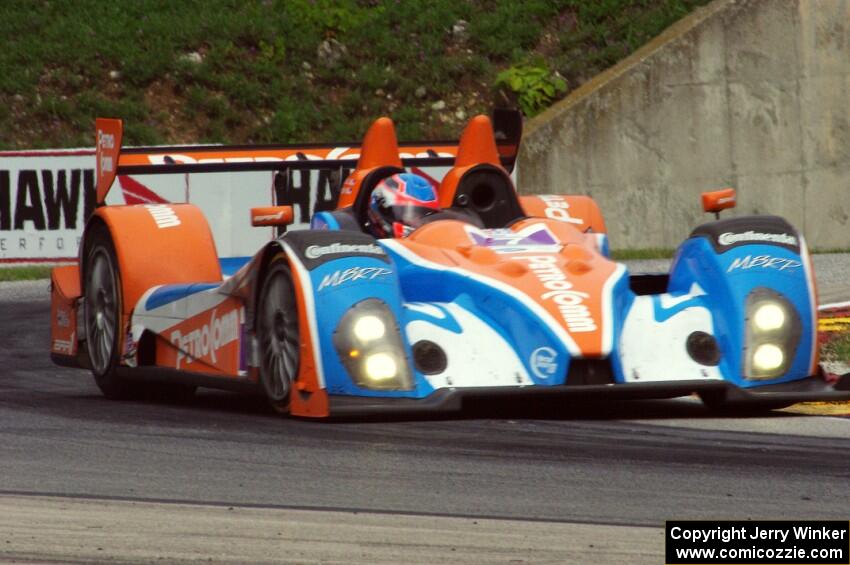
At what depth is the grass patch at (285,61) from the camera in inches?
880

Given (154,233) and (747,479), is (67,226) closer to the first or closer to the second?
(154,233)

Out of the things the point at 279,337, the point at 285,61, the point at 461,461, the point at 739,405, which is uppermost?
the point at 285,61

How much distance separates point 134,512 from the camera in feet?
19.3

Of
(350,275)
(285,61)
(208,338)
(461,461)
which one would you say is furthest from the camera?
(285,61)

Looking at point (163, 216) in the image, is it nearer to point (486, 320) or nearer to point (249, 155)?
point (249, 155)

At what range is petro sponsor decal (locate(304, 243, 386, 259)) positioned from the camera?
817 cm

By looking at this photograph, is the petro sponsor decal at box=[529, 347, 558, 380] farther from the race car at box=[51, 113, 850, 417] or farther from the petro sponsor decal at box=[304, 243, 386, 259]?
the petro sponsor decal at box=[304, 243, 386, 259]

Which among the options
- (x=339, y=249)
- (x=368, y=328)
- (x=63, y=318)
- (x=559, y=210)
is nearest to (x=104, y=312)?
(x=63, y=318)

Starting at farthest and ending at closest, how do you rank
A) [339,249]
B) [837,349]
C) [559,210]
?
[559,210] < [837,349] < [339,249]

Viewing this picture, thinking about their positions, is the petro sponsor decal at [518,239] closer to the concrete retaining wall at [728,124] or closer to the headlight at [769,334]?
the headlight at [769,334]

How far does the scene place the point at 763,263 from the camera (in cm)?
852

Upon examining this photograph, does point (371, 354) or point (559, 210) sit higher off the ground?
point (559, 210)

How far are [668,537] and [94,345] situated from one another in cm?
582

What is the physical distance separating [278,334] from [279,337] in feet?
0.05
